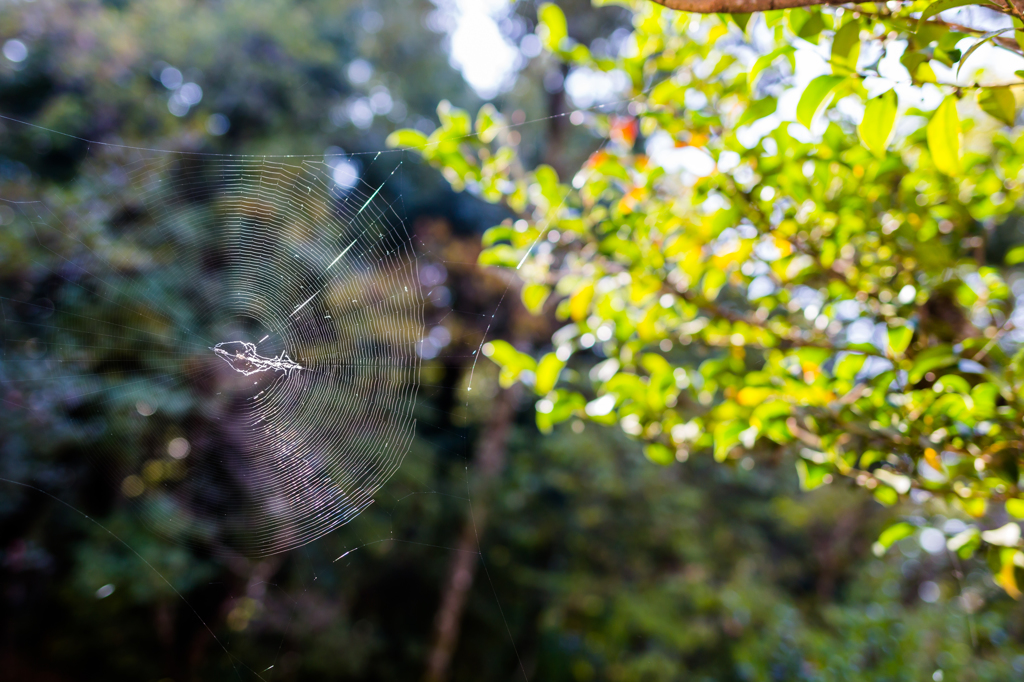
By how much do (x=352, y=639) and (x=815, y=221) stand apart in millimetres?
5723

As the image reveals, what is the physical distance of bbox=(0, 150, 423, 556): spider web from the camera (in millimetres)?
2578

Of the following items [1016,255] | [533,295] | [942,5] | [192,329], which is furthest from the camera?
[192,329]

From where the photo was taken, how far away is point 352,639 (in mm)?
5238

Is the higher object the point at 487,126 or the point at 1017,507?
the point at 487,126

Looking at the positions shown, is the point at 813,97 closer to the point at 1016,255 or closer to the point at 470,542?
the point at 1016,255

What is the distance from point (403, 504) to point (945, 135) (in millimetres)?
5394

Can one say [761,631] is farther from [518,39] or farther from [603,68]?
[518,39]

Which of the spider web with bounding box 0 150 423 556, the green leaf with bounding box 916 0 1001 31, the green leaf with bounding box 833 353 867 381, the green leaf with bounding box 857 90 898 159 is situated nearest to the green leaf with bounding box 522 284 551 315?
the green leaf with bounding box 833 353 867 381

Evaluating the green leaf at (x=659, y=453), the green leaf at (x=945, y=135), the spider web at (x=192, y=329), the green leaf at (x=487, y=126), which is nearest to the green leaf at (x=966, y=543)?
the green leaf at (x=659, y=453)

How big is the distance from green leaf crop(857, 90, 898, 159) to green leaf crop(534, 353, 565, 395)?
689mm

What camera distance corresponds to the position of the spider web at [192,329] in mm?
2578

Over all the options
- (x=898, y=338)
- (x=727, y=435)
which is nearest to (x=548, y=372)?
(x=727, y=435)

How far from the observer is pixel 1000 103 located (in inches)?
27.3

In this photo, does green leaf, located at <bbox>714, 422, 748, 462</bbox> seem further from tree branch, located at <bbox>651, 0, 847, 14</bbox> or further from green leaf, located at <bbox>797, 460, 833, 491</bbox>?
tree branch, located at <bbox>651, 0, 847, 14</bbox>
